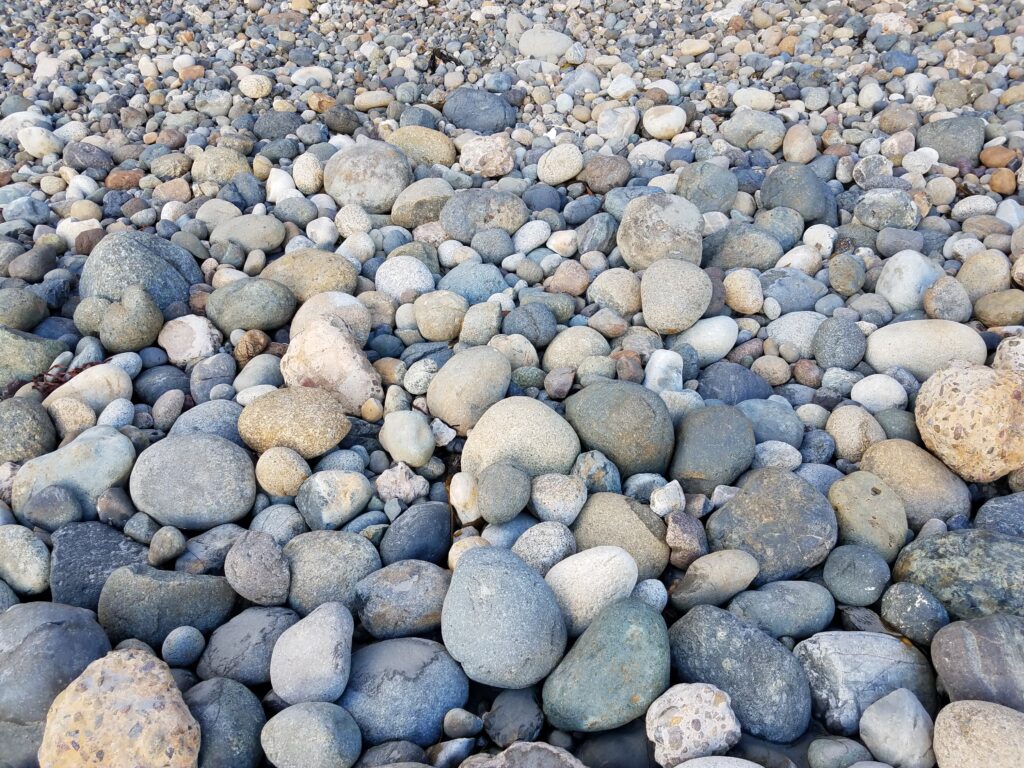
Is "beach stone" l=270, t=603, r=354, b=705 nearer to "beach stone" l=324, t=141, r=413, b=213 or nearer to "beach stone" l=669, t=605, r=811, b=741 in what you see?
"beach stone" l=669, t=605, r=811, b=741

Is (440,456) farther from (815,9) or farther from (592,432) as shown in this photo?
(815,9)

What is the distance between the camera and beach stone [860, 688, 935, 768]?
2.08 metres

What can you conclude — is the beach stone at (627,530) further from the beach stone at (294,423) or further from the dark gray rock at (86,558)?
the dark gray rock at (86,558)

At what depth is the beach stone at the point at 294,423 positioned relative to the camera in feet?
9.84

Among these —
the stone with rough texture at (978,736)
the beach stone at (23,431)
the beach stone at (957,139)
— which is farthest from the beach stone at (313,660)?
the beach stone at (957,139)

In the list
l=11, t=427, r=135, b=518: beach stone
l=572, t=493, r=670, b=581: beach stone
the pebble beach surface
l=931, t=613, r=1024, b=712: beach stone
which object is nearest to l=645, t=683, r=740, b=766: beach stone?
the pebble beach surface

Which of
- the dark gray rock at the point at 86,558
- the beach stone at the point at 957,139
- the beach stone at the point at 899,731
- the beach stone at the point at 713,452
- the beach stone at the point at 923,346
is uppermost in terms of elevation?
the beach stone at the point at 957,139

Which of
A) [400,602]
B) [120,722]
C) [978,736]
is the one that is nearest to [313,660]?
[400,602]

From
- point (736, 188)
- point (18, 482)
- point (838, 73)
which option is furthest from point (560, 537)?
point (838, 73)

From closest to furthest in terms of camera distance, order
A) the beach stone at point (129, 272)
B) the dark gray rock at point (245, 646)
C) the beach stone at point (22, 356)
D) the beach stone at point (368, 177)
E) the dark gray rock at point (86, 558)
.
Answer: the dark gray rock at point (245, 646), the dark gray rock at point (86, 558), the beach stone at point (22, 356), the beach stone at point (129, 272), the beach stone at point (368, 177)

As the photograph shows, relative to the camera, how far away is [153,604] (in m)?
2.44

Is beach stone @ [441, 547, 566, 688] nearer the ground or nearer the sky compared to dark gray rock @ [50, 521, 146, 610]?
nearer the sky

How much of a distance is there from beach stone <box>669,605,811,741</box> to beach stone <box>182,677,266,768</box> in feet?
4.10

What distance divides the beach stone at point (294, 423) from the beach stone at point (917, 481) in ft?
6.92
